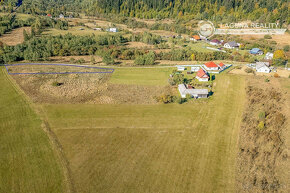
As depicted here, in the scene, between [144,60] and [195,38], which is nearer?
[144,60]

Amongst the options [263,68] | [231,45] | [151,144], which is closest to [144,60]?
→ [263,68]

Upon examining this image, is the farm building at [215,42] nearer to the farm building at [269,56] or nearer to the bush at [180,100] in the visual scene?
the farm building at [269,56]

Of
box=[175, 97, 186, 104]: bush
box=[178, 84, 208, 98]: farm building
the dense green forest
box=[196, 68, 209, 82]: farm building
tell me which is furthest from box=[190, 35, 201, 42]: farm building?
box=[175, 97, 186, 104]: bush

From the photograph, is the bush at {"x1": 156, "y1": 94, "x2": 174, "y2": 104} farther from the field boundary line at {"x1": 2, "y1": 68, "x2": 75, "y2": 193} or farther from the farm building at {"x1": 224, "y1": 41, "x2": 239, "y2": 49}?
the farm building at {"x1": 224, "y1": 41, "x2": 239, "y2": 49}

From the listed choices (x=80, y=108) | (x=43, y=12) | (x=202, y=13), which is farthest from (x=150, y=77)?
(x=43, y=12)

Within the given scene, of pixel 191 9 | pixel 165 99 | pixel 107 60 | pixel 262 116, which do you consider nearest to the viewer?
pixel 262 116

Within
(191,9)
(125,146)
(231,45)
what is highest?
(191,9)

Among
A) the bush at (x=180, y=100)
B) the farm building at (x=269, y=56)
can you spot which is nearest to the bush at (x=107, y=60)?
the bush at (x=180, y=100)

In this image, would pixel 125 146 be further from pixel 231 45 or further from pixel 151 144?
pixel 231 45
